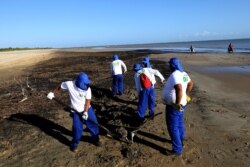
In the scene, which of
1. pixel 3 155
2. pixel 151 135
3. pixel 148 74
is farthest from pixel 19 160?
pixel 148 74

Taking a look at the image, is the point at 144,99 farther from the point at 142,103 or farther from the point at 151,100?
the point at 151,100

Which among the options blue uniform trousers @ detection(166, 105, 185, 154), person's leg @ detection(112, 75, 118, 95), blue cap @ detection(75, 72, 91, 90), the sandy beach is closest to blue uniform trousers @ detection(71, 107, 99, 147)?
the sandy beach

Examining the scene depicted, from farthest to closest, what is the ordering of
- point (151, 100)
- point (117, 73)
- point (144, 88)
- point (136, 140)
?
1. point (117, 73)
2. point (151, 100)
3. point (144, 88)
4. point (136, 140)

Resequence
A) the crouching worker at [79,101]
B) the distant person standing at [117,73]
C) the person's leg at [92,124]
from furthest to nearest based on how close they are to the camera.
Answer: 1. the distant person standing at [117,73]
2. the person's leg at [92,124]
3. the crouching worker at [79,101]

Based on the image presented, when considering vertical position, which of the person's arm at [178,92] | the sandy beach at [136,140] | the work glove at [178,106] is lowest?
the sandy beach at [136,140]

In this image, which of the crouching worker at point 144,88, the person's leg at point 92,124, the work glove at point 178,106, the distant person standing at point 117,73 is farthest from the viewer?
the distant person standing at point 117,73

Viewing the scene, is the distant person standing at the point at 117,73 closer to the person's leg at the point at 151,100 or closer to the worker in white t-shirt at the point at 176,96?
the person's leg at the point at 151,100

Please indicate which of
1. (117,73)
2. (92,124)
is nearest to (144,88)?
(92,124)

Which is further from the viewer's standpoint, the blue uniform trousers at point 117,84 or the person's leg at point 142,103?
the blue uniform trousers at point 117,84

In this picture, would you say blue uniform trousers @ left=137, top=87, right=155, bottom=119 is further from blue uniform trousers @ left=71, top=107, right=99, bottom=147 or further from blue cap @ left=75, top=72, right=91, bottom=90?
blue cap @ left=75, top=72, right=91, bottom=90

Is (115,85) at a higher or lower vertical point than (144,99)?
lower

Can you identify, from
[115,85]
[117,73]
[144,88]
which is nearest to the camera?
[144,88]

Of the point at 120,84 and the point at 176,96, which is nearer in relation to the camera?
the point at 176,96

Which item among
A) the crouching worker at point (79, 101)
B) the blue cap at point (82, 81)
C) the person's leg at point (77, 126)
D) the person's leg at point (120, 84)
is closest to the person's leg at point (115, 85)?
the person's leg at point (120, 84)
